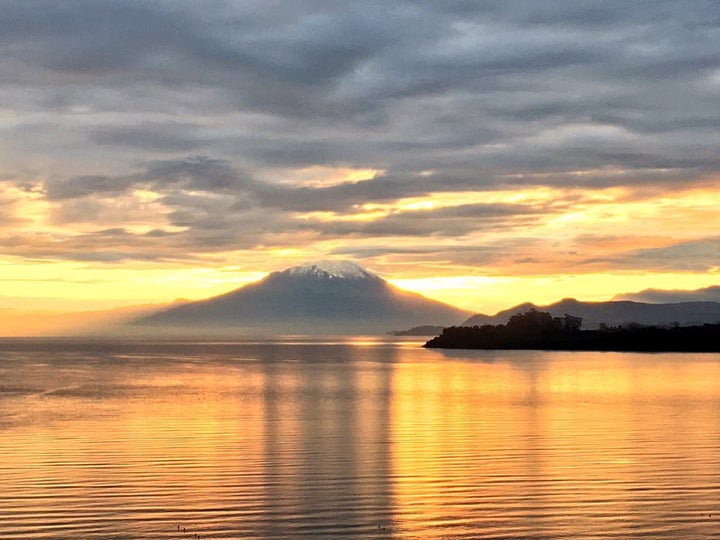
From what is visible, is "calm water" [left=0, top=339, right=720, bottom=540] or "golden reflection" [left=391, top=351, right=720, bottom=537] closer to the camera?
"calm water" [left=0, top=339, right=720, bottom=540]

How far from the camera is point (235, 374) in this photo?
98.8 metres

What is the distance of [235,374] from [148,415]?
5153cm

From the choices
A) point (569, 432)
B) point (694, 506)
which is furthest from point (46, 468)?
point (569, 432)

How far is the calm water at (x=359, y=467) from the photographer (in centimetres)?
2045

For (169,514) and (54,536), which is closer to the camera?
(54,536)

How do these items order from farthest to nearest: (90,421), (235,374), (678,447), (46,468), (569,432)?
(235,374) < (90,421) < (569,432) < (678,447) < (46,468)

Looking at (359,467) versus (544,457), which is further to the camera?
(544,457)

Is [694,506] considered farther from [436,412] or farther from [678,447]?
[436,412]

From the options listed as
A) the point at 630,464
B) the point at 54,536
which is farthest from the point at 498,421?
the point at 54,536

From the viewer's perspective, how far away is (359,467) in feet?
95.1

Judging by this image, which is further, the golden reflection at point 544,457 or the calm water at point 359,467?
the golden reflection at point 544,457

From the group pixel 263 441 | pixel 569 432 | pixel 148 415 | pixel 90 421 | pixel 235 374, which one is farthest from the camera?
pixel 235 374

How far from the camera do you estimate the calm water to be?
20.5 metres

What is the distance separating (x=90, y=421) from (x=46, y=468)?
52.0 feet
